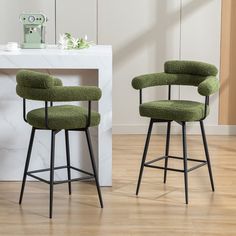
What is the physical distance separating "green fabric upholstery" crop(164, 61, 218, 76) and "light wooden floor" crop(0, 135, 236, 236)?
780 mm

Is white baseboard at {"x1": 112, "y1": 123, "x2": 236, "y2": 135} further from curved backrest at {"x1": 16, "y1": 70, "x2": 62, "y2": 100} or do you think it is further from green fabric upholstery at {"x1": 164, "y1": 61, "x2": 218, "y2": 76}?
curved backrest at {"x1": 16, "y1": 70, "x2": 62, "y2": 100}

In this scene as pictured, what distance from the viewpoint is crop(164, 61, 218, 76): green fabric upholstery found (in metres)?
4.54

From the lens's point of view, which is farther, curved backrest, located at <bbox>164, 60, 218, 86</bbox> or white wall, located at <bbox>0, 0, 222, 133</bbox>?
white wall, located at <bbox>0, 0, 222, 133</bbox>

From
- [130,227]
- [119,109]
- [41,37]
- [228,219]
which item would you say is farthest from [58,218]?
[119,109]

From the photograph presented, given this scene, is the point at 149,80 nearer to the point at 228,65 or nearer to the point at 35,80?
the point at 35,80

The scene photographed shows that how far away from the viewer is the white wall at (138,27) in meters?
6.31

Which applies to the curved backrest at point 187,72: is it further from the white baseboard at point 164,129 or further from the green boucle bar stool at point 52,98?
the white baseboard at point 164,129

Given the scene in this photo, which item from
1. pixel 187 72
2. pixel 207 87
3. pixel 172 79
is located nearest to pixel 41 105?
pixel 172 79

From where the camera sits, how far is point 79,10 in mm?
Answer: 6309

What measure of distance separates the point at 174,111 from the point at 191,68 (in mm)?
518

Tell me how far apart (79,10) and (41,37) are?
1485 millimetres

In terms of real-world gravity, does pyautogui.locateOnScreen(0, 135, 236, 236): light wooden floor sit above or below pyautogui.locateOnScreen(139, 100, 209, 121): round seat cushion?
below

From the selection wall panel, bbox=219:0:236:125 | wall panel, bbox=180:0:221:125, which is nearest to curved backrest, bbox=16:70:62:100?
wall panel, bbox=180:0:221:125

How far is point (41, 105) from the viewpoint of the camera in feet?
15.4
